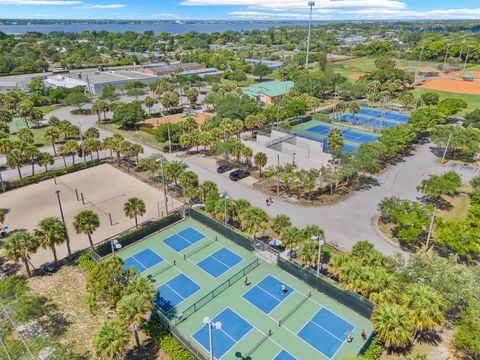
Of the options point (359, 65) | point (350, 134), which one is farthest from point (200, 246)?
point (359, 65)

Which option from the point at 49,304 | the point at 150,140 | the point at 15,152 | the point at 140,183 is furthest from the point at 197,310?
the point at 150,140

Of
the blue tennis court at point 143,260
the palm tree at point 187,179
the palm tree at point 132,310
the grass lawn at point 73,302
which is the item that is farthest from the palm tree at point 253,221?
the grass lawn at point 73,302

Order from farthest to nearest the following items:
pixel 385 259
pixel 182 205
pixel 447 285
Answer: pixel 182 205, pixel 385 259, pixel 447 285

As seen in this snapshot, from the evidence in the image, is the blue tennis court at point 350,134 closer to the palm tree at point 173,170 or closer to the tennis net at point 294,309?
the palm tree at point 173,170

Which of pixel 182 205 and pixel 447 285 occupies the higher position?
pixel 447 285

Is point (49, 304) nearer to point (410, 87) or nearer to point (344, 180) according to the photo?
point (344, 180)

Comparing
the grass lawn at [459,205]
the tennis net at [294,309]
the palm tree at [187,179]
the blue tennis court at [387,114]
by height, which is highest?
the palm tree at [187,179]

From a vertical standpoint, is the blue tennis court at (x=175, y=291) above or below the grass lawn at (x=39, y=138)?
below
